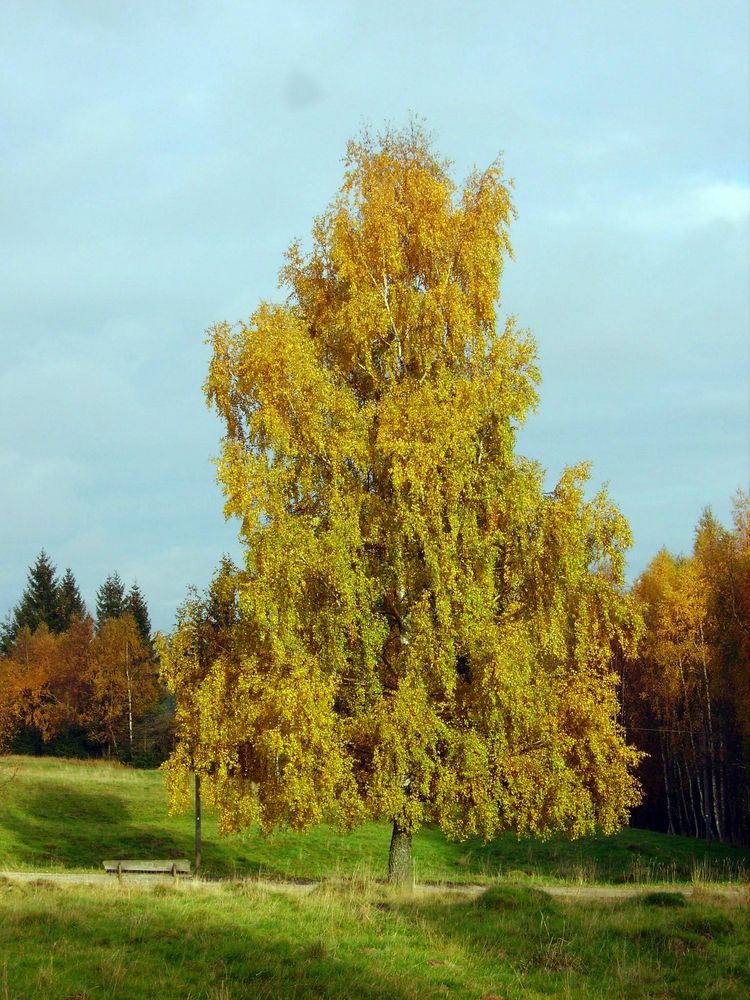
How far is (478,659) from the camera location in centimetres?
1845

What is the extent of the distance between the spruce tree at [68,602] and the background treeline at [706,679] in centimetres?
6659

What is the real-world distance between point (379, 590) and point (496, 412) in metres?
4.56

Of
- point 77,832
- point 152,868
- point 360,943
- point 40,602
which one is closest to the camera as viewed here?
point 360,943

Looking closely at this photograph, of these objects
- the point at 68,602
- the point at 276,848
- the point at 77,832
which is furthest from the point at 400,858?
the point at 68,602

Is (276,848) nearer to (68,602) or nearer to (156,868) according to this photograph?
(156,868)

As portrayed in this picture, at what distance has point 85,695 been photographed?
82500mm

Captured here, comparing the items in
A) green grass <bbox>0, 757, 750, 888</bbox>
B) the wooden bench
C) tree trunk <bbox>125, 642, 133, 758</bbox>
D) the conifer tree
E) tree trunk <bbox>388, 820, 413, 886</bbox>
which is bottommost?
green grass <bbox>0, 757, 750, 888</bbox>

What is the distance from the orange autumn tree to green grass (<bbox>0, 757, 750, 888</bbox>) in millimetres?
11358

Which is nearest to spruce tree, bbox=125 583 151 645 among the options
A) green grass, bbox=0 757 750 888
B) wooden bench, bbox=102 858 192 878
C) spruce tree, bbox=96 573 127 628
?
spruce tree, bbox=96 573 127 628

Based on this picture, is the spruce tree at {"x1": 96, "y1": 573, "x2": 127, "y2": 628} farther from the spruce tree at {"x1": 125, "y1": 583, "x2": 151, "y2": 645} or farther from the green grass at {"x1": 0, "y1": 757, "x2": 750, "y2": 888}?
the green grass at {"x1": 0, "y1": 757, "x2": 750, "y2": 888}

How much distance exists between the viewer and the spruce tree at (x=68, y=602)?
101 meters

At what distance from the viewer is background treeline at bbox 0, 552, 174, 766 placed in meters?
77.0

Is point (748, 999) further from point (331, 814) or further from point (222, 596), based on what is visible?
point (222, 596)

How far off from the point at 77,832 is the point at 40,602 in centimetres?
6941
